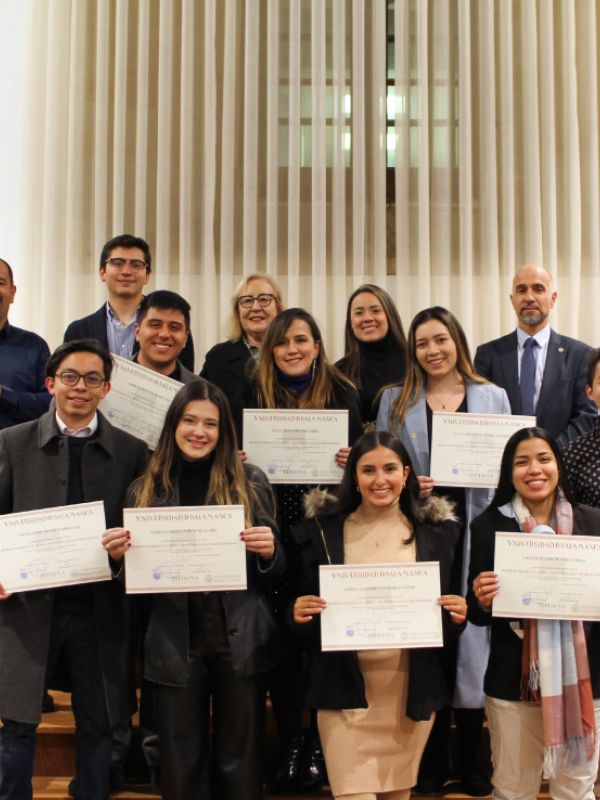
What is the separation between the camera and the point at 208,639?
2.86m

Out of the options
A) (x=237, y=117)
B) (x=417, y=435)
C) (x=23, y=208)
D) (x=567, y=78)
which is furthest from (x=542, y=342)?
(x=23, y=208)

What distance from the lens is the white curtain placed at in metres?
5.20

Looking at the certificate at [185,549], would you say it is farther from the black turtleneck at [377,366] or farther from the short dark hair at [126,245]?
the short dark hair at [126,245]

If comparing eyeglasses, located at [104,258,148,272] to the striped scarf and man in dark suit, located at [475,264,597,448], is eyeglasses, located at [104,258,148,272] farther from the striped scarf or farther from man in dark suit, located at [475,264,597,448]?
the striped scarf

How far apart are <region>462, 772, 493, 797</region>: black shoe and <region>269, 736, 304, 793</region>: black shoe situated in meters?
0.62

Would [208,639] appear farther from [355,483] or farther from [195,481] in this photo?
[355,483]

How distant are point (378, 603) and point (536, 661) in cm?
54

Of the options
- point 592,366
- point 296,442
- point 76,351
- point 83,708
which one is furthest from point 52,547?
point 592,366

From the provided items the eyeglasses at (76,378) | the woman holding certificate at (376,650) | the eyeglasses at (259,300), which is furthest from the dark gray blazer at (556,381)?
the eyeglasses at (76,378)

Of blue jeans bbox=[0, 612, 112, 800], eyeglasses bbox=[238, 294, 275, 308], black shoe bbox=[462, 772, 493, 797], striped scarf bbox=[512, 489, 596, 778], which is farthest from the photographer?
eyeglasses bbox=[238, 294, 275, 308]

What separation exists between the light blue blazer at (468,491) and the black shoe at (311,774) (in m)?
0.56

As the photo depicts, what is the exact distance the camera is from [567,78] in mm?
5254

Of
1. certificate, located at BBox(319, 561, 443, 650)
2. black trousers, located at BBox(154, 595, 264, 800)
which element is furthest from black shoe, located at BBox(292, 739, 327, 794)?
certificate, located at BBox(319, 561, 443, 650)

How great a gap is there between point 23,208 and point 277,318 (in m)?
2.56
